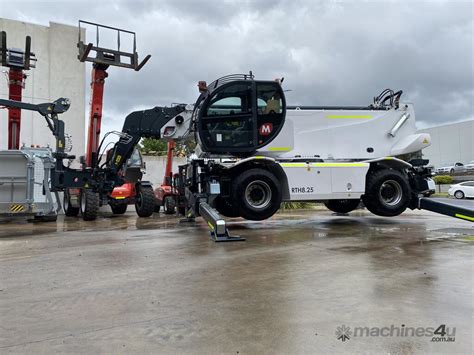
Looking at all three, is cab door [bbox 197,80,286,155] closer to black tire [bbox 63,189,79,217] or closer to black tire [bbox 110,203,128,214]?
black tire [bbox 110,203,128,214]

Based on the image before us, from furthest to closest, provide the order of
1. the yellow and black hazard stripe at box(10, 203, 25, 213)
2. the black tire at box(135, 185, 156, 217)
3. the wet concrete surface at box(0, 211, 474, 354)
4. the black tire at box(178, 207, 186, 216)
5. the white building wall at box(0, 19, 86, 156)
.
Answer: the white building wall at box(0, 19, 86, 156) → the black tire at box(135, 185, 156, 217) → the black tire at box(178, 207, 186, 216) → the yellow and black hazard stripe at box(10, 203, 25, 213) → the wet concrete surface at box(0, 211, 474, 354)

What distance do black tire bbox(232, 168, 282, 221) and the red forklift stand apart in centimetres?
606

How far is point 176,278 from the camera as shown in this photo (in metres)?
4.72

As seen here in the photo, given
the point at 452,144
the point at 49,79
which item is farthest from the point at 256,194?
the point at 452,144

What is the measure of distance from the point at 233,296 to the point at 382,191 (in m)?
6.93

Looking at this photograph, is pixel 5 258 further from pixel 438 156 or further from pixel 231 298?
pixel 438 156

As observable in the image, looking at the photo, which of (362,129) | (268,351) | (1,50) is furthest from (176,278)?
(1,50)

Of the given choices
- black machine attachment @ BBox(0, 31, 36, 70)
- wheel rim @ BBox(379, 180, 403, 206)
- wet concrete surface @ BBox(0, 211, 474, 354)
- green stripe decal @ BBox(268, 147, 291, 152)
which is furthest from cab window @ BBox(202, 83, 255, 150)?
black machine attachment @ BBox(0, 31, 36, 70)

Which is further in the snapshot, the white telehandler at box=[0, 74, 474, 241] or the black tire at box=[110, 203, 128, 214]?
the black tire at box=[110, 203, 128, 214]

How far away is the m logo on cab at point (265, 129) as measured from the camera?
934 centimetres

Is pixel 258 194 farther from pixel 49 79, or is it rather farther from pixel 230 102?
pixel 49 79

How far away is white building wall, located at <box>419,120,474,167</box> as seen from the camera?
66.4 m

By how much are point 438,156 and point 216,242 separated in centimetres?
7417

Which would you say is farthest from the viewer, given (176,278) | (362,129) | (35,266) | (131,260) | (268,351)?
(362,129)
